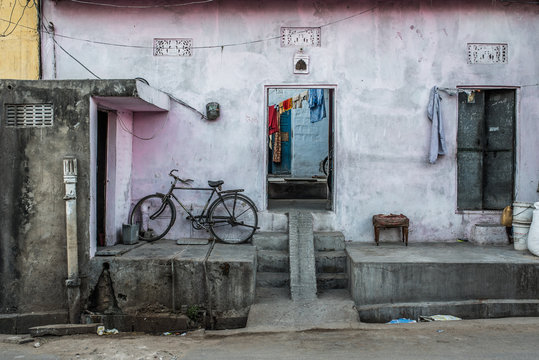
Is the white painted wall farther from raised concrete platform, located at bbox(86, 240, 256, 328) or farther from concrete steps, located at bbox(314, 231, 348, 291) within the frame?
raised concrete platform, located at bbox(86, 240, 256, 328)

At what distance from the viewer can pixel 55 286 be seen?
6.72 metres

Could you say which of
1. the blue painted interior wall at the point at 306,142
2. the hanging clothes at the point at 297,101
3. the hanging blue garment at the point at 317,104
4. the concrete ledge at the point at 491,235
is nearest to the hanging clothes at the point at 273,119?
the blue painted interior wall at the point at 306,142

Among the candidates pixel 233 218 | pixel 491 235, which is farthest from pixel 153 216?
pixel 491 235

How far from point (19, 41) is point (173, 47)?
A: 275 centimetres

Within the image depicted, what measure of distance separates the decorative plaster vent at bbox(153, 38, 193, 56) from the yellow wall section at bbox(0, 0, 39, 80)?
2138 mm

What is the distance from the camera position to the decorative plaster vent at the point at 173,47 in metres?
8.18

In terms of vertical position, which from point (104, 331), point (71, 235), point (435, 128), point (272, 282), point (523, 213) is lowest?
point (104, 331)

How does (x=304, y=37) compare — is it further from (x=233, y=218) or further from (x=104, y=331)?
(x=104, y=331)

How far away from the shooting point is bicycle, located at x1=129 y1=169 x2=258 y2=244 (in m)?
8.06

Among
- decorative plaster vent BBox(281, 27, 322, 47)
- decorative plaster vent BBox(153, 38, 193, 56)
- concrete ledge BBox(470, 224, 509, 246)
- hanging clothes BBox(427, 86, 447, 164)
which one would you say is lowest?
concrete ledge BBox(470, 224, 509, 246)

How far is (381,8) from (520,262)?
4851 millimetres

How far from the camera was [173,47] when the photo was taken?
26.9 ft

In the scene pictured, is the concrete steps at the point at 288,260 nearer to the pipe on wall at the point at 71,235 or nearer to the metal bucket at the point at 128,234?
the metal bucket at the point at 128,234

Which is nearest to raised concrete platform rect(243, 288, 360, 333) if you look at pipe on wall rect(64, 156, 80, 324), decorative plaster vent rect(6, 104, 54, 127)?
pipe on wall rect(64, 156, 80, 324)
